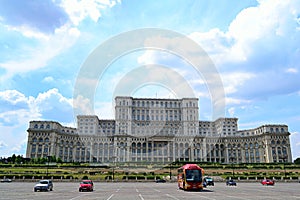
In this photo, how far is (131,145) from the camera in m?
134

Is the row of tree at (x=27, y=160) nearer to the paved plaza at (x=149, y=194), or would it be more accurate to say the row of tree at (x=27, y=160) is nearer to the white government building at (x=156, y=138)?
the white government building at (x=156, y=138)

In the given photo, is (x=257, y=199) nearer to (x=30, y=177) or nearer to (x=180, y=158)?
(x=30, y=177)

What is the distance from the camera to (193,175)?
30.2m

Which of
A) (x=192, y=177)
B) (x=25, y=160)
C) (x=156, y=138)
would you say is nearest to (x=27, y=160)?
(x=25, y=160)

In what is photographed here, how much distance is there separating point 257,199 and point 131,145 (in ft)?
382

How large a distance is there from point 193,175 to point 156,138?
341 ft

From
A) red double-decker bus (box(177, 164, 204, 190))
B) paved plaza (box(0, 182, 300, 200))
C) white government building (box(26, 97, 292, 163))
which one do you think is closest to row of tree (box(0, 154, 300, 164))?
white government building (box(26, 97, 292, 163))

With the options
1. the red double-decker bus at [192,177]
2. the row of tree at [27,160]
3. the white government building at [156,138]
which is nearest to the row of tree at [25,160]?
the row of tree at [27,160]

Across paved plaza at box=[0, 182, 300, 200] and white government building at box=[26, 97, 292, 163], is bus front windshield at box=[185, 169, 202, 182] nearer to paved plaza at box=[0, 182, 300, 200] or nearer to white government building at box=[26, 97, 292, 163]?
paved plaza at box=[0, 182, 300, 200]

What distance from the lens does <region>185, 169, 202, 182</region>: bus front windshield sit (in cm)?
2985

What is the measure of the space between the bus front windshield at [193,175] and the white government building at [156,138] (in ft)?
324

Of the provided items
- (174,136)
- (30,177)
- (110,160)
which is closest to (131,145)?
(110,160)

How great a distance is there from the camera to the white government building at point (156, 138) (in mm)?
128250

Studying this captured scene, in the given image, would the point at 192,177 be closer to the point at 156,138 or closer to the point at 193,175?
the point at 193,175
